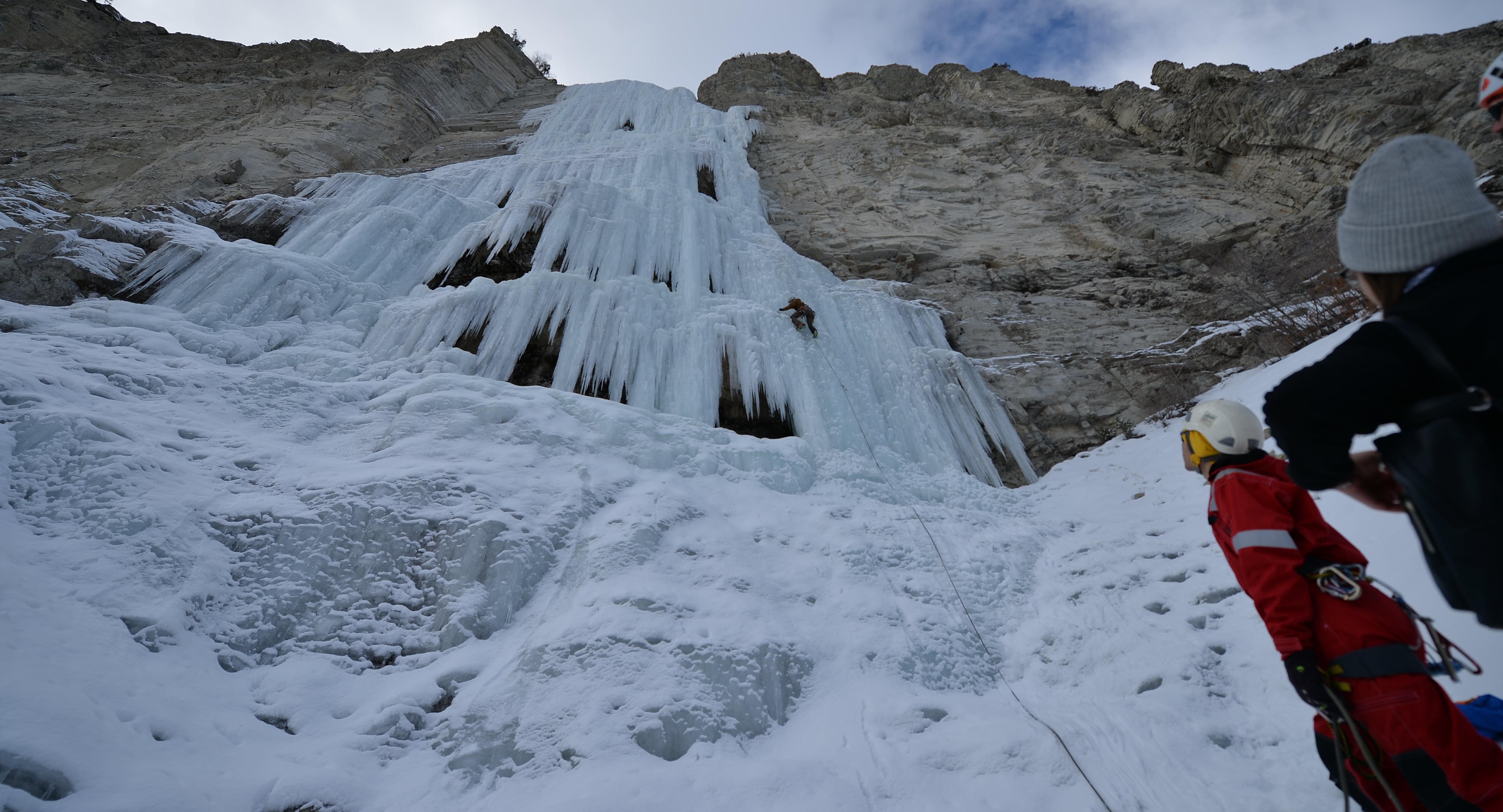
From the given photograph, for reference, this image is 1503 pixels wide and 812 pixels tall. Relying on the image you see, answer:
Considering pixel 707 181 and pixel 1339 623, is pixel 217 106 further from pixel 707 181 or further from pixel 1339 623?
pixel 1339 623

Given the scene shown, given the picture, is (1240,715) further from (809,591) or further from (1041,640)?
(809,591)

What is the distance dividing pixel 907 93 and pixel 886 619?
2363cm

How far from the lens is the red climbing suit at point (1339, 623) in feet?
5.03

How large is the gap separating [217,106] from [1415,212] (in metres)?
24.5

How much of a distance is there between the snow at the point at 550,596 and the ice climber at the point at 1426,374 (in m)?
1.55

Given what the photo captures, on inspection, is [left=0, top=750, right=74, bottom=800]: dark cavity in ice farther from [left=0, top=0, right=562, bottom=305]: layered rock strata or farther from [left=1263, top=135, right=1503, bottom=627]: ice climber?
[left=0, top=0, right=562, bottom=305]: layered rock strata

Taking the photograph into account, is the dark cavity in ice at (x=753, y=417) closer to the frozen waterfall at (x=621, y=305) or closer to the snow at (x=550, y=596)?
the frozen waterfall at (x=621, y=305)

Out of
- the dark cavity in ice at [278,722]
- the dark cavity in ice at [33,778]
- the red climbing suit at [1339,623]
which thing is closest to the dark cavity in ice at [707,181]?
the dark cavity in ice at [278,722]

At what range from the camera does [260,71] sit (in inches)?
826

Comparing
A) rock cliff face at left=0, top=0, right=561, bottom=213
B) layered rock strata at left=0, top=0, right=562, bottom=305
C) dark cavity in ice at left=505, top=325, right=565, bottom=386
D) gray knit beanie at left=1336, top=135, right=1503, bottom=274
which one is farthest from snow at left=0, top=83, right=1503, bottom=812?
rock cliff face at left=0, top=0, right=561, bottom=213

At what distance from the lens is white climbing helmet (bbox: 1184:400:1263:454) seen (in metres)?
2.15

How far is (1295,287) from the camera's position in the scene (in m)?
9.76

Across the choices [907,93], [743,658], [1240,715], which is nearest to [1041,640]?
[1240,715]

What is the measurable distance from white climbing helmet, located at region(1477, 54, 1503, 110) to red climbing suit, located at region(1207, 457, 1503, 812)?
1.13m
